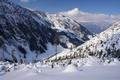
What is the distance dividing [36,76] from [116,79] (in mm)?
4822

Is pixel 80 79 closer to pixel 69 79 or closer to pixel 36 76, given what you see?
pixel 69 79

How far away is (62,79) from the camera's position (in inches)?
659

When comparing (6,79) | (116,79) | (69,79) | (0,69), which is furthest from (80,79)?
(0,69)

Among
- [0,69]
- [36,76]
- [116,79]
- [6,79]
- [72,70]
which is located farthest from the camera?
[0,69]

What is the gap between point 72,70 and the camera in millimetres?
21672

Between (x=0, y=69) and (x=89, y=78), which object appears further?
(x=0, y=69)

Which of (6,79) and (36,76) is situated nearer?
(36,76)

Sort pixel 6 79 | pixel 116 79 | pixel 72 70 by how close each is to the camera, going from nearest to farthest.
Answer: pixel 116 79 < pixel 6 79 < pixel 72 70

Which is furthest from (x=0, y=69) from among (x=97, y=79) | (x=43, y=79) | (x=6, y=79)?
(x=97, y=79)

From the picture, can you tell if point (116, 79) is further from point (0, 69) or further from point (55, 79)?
point (0, 69)

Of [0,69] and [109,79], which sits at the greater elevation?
[0,69]

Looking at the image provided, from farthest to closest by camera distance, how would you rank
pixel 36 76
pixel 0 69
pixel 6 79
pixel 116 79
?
pixel 0 69
pixel 6 79
pixel 36 76
pixel 116 79

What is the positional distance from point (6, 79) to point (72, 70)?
184 inches

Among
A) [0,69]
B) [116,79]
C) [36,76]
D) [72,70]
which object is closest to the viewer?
[116,79]
